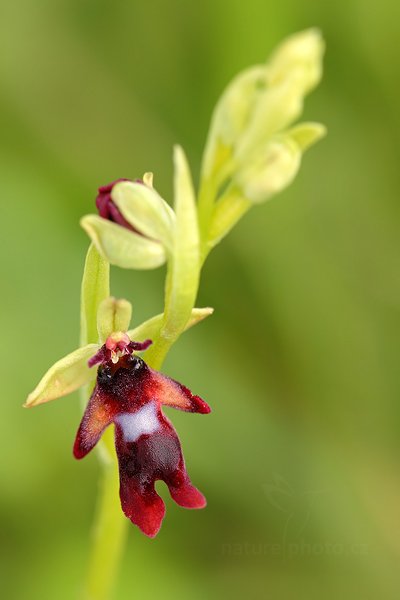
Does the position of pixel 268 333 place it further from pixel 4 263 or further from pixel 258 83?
pixel 258 83

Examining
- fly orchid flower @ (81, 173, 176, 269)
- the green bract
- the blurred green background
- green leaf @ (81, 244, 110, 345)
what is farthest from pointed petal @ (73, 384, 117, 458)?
the blurred green background

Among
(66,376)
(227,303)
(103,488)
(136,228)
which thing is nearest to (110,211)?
(136,228)

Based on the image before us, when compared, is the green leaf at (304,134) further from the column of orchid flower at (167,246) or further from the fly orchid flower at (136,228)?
the fly orchid flower at (136,228)

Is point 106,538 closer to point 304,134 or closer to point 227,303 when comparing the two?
point 304,134

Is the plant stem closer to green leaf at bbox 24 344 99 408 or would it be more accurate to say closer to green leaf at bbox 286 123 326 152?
green leaf at bbox 24 344 99 408

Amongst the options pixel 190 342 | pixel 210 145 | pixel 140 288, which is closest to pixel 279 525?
pixel 190 342

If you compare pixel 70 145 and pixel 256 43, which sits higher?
pixel 256 43
